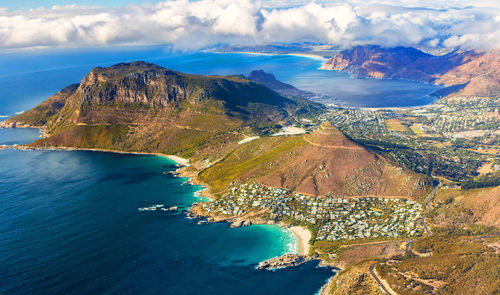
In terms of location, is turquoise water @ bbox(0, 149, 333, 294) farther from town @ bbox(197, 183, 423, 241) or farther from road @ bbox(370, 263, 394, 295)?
road @ bbox(370, 263, 394, 295)

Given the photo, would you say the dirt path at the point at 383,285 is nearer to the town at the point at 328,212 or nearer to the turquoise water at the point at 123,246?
the turquoise water at the point at 123,246

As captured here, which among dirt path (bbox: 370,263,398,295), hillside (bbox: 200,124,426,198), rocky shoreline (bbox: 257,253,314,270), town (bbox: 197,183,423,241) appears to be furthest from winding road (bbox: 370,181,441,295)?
rocky shoreline (bbox: 257,253,314,270)

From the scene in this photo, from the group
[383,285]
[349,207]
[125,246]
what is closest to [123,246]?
[125,246]

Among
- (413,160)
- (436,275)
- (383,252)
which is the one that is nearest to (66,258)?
(383,252)

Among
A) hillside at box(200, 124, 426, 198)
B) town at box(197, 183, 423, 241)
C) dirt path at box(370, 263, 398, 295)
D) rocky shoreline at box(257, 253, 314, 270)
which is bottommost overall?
rocky shoreline at box(257, 253, 314, 270)

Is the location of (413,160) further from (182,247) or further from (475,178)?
(182,247)
